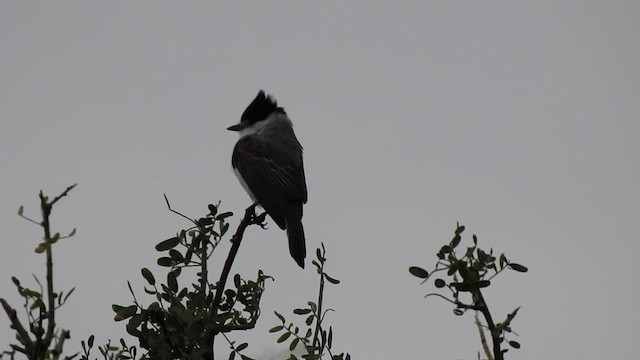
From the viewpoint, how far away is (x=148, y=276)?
9.34 feet

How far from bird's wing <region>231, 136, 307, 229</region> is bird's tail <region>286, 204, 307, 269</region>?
7cm

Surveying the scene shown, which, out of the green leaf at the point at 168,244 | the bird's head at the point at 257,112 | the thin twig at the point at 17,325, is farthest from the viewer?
the bird's head at the point at 257,112

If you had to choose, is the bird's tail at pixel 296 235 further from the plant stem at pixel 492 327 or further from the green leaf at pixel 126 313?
the plant stem at pixel 492 327

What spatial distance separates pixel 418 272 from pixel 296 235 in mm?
3356

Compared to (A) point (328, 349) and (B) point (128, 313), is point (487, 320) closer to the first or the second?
(A) point (328, 349)

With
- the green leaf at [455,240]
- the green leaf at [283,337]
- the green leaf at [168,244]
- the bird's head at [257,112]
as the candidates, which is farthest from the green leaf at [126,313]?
the bird's head at [257,112]

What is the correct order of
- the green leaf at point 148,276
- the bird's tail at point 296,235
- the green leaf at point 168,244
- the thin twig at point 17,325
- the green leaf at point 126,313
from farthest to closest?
the bird's tail at point 296,235
the green leaf at point 168,244
the green leaf at point 148,276
the green leaf at point 126,313
the thin twig at point 17,325

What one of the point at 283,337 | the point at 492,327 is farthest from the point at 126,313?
the point at 492,327

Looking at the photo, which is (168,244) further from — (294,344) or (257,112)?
(257,112)

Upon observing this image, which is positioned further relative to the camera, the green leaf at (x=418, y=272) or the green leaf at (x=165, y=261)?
the green leaf at (x=165, y=261)

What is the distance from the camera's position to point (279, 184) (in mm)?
6324

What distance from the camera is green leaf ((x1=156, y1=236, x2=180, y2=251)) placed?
9.76ft

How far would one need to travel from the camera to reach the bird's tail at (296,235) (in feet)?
16.3

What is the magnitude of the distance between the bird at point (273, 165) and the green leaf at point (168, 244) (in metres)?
1.95
